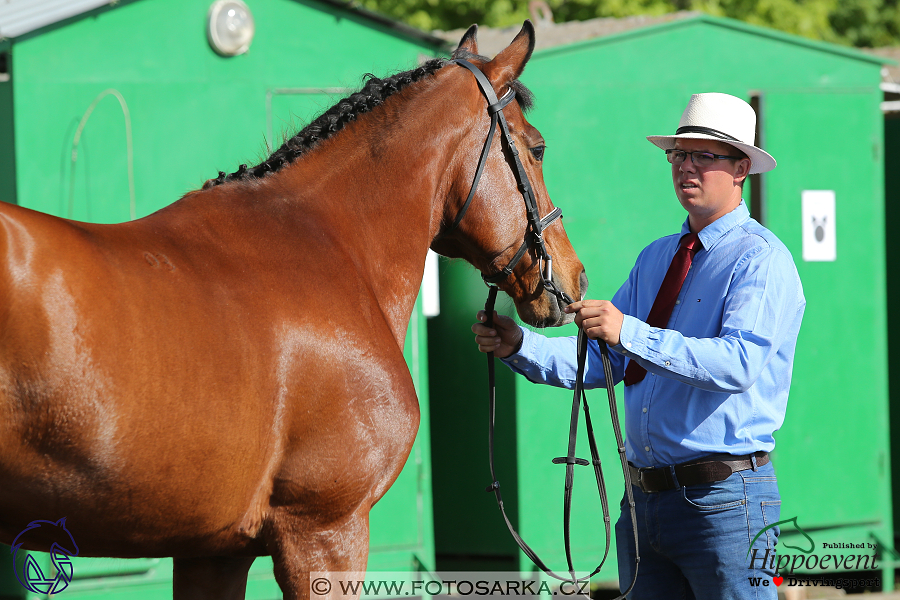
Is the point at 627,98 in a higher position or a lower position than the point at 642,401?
higher

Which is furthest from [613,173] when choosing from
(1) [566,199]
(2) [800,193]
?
(2) [800,193]

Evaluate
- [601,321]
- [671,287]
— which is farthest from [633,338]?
[671,287]

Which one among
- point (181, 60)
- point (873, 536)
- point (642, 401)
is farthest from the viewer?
point (873, 536)

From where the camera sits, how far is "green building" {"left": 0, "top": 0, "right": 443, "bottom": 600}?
173 inches

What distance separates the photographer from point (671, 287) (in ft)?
9.24

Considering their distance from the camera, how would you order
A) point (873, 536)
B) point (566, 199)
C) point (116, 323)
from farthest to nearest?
point (873, 536) < point (566, 199) < point (116, 323)

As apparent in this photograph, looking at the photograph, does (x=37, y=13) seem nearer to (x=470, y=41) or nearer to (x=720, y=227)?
(x=470, y=41)

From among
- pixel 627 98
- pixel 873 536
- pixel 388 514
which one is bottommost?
pixel 873 536

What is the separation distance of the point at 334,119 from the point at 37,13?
3021 mm

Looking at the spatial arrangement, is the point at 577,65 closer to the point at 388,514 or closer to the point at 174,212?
the point at 388,514

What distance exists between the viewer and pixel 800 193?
5.41m

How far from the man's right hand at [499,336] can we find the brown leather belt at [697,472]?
0.60 meters

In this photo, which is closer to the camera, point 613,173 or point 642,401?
point 642,401

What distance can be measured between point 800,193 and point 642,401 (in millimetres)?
3223
